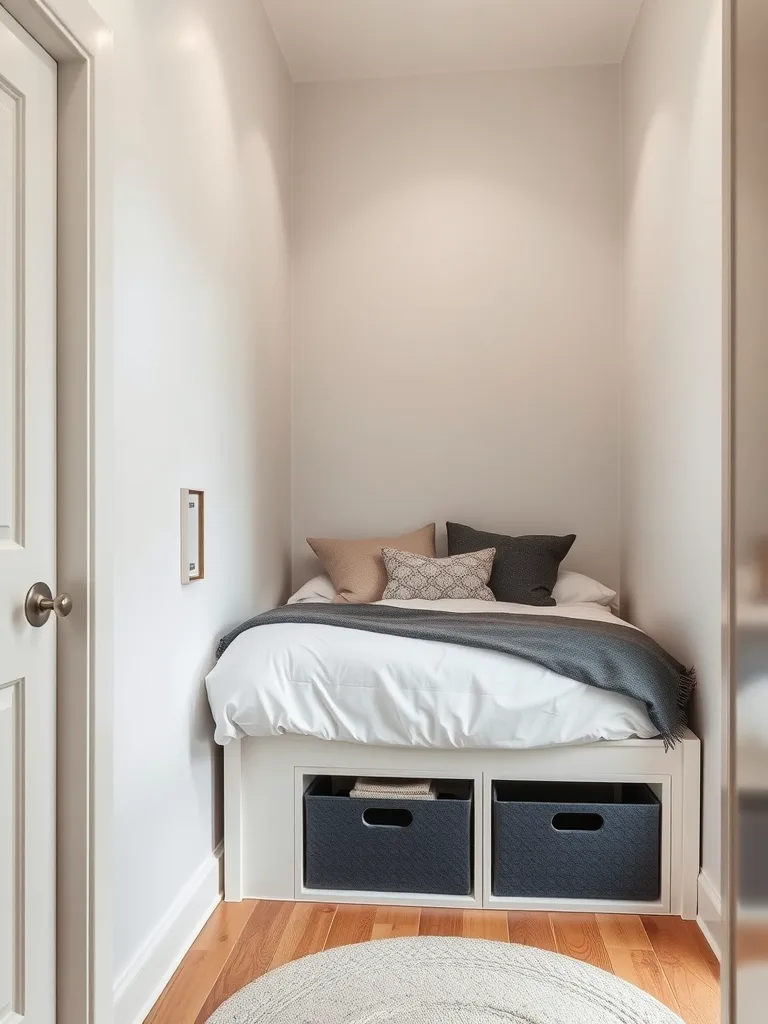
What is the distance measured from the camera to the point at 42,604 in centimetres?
151

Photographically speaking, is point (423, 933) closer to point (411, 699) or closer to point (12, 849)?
point (411, 699)

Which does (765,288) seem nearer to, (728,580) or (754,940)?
(728,580)

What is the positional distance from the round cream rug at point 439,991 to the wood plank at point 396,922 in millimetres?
78

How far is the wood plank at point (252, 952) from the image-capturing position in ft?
6.24

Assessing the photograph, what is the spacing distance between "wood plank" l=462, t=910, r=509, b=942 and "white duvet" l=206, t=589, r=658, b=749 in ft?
1.49

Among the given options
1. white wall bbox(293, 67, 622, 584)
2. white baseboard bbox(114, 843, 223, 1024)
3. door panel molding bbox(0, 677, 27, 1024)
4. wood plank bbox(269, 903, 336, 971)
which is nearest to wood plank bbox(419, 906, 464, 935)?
wood plank bbox(269, 903, 336, 971)

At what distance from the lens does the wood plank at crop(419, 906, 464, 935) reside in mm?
2203

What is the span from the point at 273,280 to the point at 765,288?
9.10 ft

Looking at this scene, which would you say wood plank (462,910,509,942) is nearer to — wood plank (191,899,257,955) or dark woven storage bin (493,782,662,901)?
dark woven storage bin (493,782,662,901)

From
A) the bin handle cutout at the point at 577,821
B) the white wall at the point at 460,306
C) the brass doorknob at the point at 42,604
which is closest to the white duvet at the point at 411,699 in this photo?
the bin handle cutout at the point at 577,821

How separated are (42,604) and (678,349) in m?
1.96

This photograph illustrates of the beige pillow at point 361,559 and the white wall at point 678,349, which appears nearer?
the white wall at point 678,349

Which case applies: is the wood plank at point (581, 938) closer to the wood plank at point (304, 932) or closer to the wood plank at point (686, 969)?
the wood plank at point (686, 969)

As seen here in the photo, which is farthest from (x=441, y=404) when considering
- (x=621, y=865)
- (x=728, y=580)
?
(x=728, y=580)
